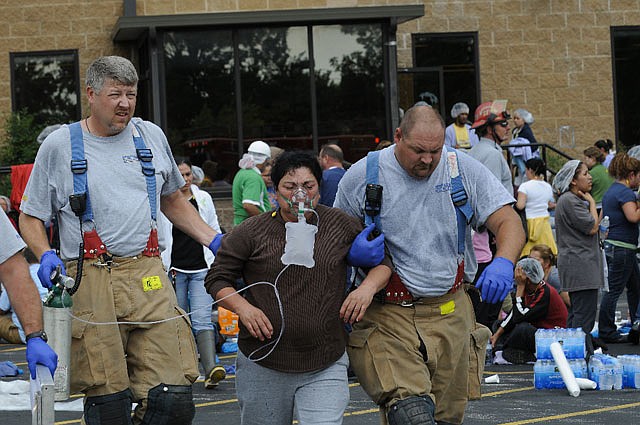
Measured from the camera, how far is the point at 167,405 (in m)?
6.22

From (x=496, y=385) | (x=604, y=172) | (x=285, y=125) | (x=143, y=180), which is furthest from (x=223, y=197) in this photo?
(x=143, y=180)

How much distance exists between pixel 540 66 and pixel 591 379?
42.5ft

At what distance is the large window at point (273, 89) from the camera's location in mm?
20484

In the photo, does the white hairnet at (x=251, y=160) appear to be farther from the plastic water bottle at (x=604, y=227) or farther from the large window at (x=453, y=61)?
the large window at (x=453, y=61)

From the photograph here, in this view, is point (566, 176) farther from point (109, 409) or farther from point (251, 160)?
point (109, 409)

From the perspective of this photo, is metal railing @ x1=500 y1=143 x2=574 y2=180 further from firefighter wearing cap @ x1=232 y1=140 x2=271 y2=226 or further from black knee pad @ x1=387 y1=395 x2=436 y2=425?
black knee pad @ x1=387 y1=395 x2=436 y2=425

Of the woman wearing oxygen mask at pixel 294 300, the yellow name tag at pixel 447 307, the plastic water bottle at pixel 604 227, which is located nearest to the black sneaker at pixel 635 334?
the plastic water bottle at pixel 604 227

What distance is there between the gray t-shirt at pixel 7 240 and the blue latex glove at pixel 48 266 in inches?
16.5

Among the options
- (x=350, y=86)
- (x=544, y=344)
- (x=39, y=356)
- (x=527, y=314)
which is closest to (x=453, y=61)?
(x=350, y=86)

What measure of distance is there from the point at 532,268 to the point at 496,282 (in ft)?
19.6

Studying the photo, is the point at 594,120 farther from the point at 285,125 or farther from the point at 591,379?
the point at 591,379

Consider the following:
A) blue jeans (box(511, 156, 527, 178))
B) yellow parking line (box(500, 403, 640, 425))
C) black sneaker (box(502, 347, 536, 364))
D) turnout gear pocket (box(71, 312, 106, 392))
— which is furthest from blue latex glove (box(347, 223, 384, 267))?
blue jeans (box(511, 156, 527, 178))

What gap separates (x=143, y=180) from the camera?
20.8 feet

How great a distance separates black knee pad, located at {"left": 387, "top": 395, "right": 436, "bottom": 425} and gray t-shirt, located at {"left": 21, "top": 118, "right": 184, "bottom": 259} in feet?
4.80
